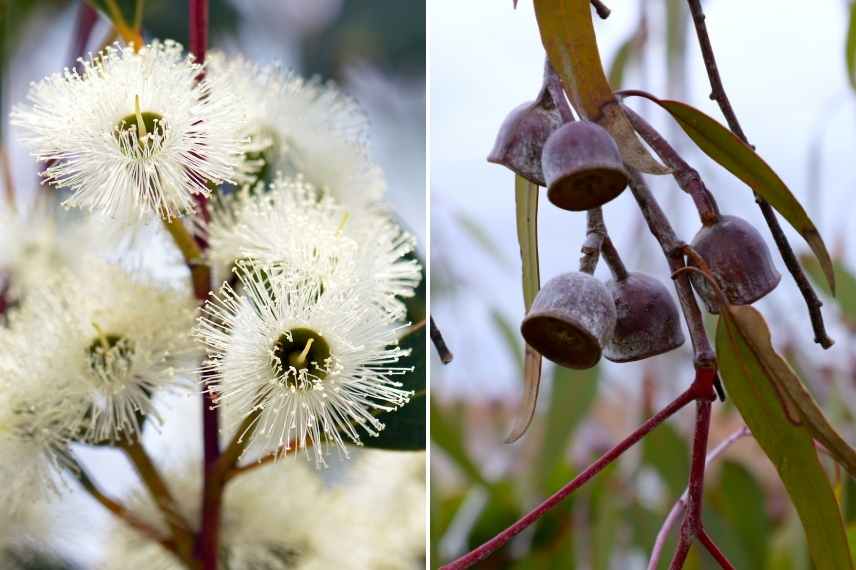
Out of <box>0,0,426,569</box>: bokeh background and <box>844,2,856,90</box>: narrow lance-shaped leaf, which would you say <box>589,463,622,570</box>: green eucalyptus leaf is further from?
<box>844,2,856,90</box>: narrow lance-shaped leaf

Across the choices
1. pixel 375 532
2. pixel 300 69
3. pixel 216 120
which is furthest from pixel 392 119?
pixel 216 120

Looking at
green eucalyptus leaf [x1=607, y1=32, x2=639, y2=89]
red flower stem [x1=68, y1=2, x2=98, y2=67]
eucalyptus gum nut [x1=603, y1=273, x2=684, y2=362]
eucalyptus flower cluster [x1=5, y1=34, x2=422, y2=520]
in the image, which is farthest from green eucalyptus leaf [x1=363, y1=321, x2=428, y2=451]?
green eucalyptus leaf [x1=607, y1=32, x2=639, y2=89]

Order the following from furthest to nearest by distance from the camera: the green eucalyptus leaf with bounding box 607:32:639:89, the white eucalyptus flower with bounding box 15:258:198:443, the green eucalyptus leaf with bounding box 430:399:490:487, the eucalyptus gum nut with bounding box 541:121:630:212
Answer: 1. the green eucalyptus leaf with bounding box 430:399:490:487
2. the green eucalyptus leaf with bounding box 607:32:639:89
3. the white eucalyptus flower with bounding box 15:258:198:443
4. the eucalyptus gum nut with bounding box 541:121:630:212

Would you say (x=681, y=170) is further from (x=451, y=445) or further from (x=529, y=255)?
(x=451, y=445)

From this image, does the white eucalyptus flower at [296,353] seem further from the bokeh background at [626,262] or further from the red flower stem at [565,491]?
the bokeh background at [626,262]

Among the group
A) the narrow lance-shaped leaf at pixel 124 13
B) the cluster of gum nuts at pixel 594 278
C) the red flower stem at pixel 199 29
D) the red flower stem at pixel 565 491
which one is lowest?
the red flower stem at pixel 565 491

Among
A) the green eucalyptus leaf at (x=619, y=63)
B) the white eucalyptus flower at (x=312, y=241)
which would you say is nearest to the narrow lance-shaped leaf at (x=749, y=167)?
the white eucalyptus flower at (x=312, y=241)
